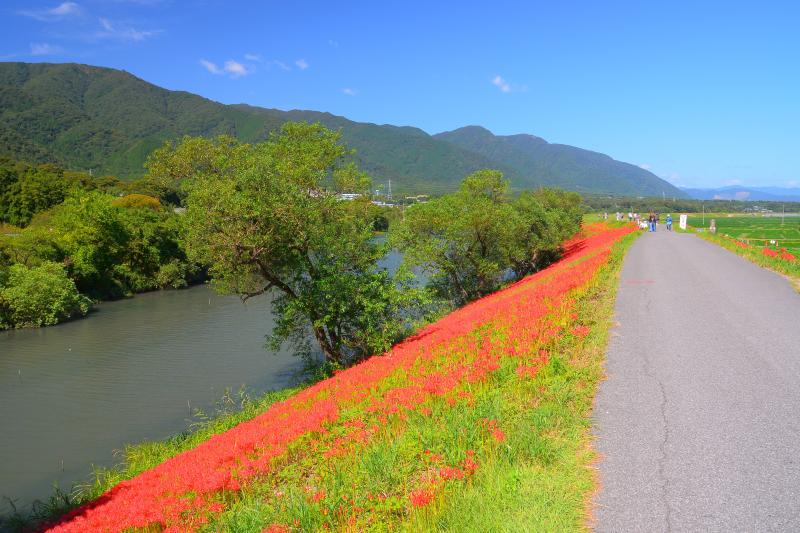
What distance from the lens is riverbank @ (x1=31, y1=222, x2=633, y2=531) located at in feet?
20.9

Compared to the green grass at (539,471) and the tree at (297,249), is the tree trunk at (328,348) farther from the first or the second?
the green grass at (539,471)

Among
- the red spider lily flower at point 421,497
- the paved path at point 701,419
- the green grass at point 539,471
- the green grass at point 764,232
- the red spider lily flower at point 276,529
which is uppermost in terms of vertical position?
the green grass at point 764,232

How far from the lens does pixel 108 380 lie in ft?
87.5

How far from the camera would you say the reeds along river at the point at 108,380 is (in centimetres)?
1816

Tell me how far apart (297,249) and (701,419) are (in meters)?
16.6

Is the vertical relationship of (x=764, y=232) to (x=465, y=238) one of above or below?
below

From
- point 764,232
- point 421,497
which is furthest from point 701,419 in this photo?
point 764,232

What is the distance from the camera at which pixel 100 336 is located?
124 feet

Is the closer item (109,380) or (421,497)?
(421,497)

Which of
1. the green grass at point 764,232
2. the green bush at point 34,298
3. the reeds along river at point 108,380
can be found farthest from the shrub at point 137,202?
the green grass at point 764,232

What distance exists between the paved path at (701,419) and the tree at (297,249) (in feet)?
33.4

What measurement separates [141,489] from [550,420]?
9.03m

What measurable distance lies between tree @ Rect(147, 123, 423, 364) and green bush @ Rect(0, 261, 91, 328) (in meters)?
27.9

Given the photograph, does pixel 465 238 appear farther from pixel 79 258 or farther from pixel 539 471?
pixel 79 258
